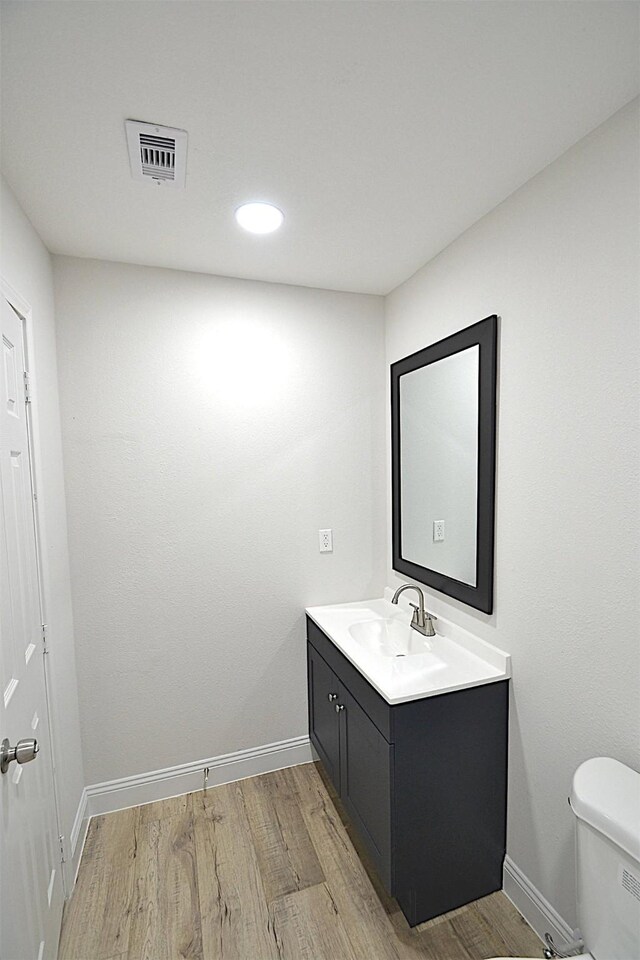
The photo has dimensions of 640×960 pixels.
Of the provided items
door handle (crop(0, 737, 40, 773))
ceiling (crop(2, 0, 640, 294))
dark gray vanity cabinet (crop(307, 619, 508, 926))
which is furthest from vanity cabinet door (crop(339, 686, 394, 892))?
ceiling (crop(2, 0, 640, 294))

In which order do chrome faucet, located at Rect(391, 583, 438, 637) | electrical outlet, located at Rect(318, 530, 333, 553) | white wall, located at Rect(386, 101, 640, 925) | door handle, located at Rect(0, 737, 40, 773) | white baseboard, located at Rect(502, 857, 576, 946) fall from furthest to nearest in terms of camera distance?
1. electrical outlet, located at Rect(318, 530, 333, 553)
2. chrome faucet, located at Rect(391, 583, 438, 637)
3. white baseboard, located at Rect(502, 857, 576, 946)
4. white wall, located at Rect(386, 101, 640, 925)
5. door handle, located at Rect(0, 737, 40, 773)

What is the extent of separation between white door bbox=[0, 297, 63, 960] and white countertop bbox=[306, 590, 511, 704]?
1059 millimetres

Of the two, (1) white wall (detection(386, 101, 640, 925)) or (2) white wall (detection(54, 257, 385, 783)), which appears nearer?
(1) white wall (detection(386, 101, 640, 925))

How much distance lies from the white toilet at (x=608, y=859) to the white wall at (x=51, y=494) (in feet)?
5.55

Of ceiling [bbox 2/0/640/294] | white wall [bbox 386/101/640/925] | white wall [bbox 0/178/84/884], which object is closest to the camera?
ceiling [bbox 2/0/640/294]

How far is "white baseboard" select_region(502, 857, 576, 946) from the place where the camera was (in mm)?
1447

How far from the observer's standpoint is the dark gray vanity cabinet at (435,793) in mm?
1540

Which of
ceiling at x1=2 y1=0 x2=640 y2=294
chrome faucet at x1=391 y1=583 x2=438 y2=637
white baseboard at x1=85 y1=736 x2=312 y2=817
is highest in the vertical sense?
ceiling at x1=2 y1=0 x2=640 y2=294

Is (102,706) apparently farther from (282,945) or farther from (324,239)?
(324,239)

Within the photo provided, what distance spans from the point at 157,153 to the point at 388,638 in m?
2.05

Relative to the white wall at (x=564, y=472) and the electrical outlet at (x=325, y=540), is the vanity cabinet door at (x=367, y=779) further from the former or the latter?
the electrical outlet at (x=325, y=540)

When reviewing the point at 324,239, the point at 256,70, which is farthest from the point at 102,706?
the point at 256,70

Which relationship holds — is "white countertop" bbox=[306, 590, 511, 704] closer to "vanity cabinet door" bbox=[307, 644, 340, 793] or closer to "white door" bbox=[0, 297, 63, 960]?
"vanity cabinet door" bbox=[307, 644, 340, 793]

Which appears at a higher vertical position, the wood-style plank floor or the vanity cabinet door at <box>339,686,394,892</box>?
the vanity cabinet door at <box>339,686,394,892</box>
